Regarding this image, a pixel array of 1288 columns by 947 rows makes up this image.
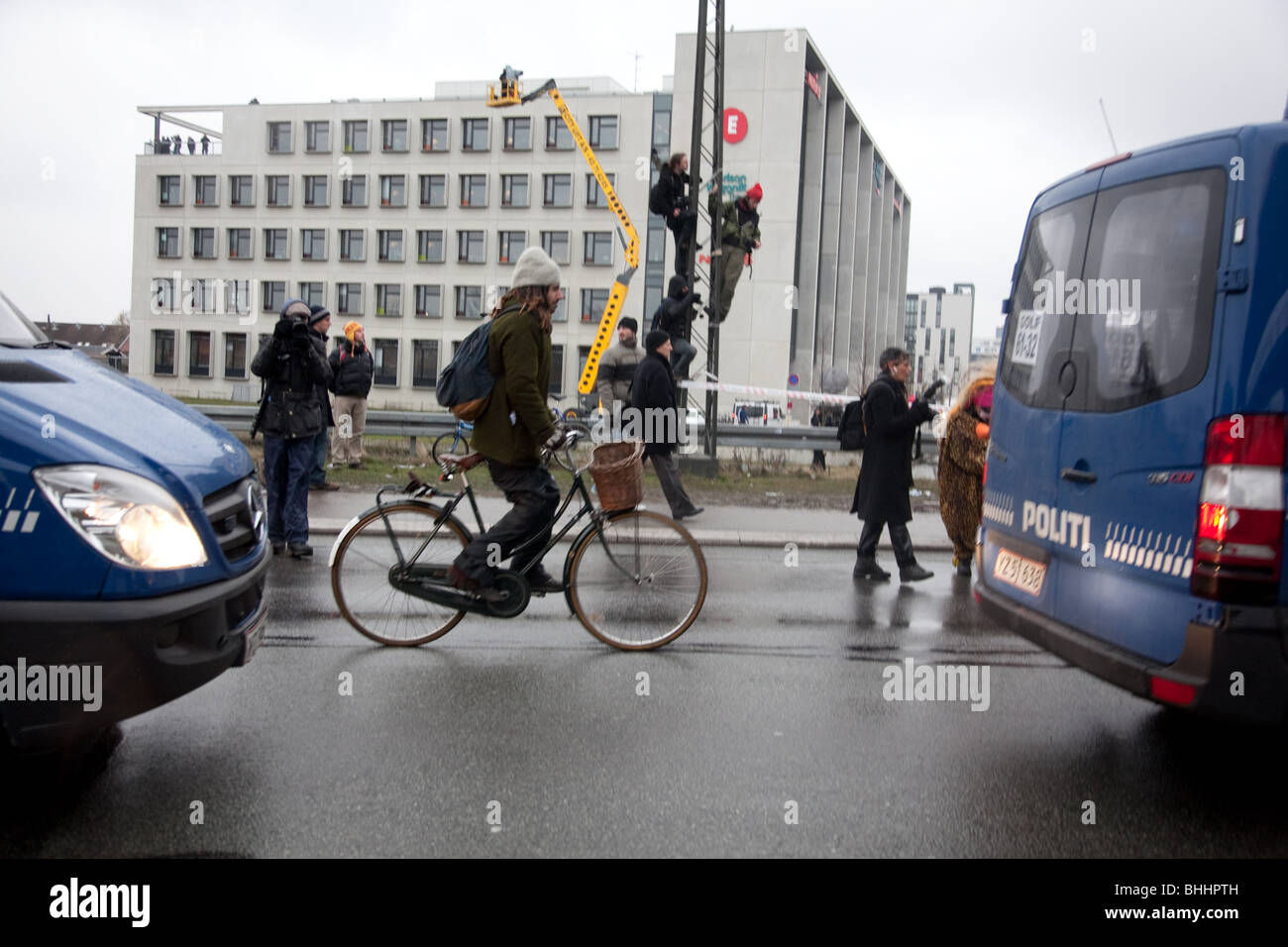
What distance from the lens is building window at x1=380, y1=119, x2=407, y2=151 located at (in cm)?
6550

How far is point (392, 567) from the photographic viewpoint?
601cm

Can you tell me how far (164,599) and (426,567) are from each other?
2471 mm

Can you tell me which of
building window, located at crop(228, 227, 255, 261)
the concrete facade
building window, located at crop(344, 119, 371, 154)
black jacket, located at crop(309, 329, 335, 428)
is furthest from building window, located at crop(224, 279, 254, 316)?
black jacket, located at crop(309, 329, 335, 428)

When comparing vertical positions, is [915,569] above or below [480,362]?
below

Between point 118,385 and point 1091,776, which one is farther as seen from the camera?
point 1091,776

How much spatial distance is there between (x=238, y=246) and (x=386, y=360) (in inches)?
461

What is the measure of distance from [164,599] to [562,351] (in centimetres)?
6092

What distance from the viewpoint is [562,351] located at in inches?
2518

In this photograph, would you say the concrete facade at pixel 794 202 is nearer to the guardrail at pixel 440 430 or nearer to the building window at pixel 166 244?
the building window at pixel 166 244
